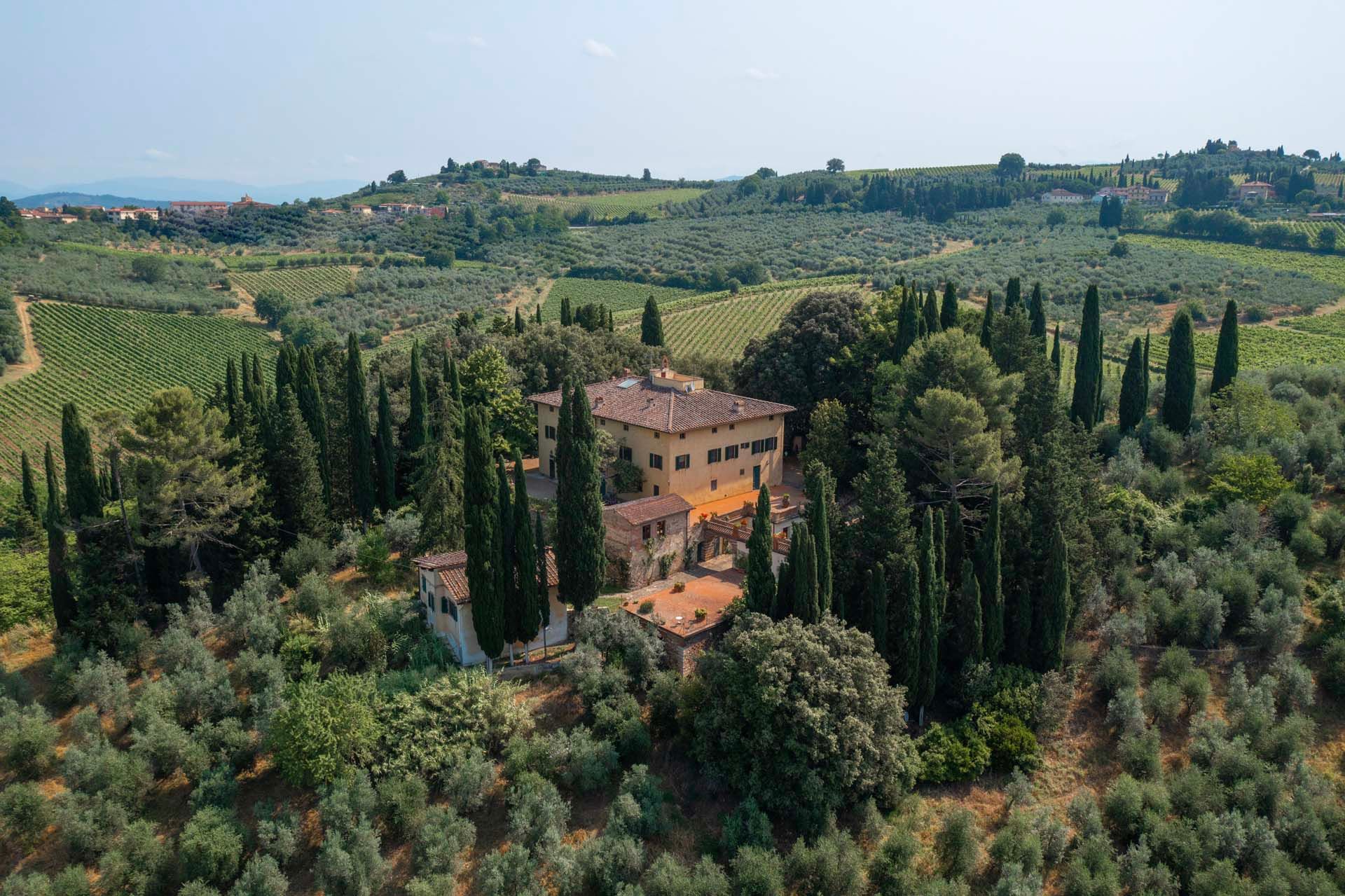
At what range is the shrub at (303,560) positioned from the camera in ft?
→ 112

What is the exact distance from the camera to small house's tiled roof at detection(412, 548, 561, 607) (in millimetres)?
29078

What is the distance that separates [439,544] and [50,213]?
151m

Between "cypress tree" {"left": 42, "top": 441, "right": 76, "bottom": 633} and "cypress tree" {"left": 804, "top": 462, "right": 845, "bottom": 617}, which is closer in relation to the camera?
"cypress tree" {"left": 804, "top": 462, "right": 845, "bottom": 617}

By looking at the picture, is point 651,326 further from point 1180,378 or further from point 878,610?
point 878,610

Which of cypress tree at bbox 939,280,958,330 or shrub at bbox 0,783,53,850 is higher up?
cypress tree at bbox 939,280,958,330

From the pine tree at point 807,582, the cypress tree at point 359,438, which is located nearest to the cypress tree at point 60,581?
the cypress tree at point 359,438

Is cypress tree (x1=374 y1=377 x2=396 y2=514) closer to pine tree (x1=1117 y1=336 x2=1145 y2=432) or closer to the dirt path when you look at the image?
pine tree (x1=1117 y1=336 x2=1145 y2=432)

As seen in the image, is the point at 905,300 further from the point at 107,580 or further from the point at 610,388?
the point at 107,580

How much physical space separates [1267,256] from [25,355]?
370ft

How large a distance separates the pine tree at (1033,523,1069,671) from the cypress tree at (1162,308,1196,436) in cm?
1817

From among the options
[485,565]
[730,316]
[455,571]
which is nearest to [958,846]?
[485,565]

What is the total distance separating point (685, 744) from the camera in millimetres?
26750

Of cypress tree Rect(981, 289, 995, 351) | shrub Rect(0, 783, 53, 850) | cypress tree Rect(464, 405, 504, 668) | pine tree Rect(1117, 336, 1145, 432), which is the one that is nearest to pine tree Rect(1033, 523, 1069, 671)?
cypress tree Rect(981, 289, 995, 351)

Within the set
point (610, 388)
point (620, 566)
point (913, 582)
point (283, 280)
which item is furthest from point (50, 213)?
point (913, 582)
